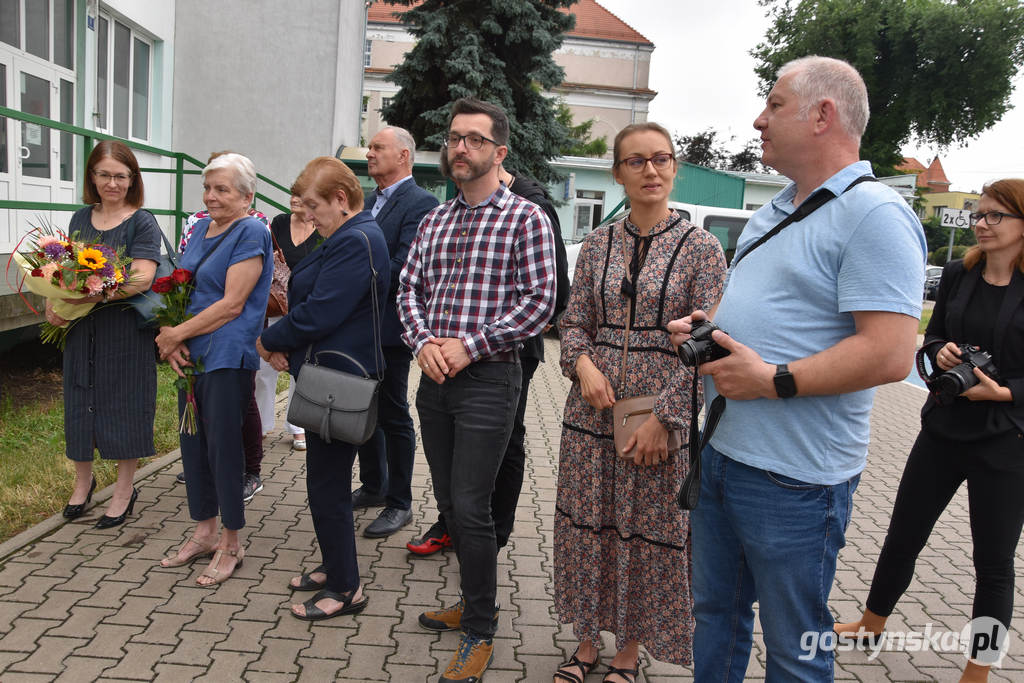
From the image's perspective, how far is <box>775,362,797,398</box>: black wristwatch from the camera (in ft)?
6.39

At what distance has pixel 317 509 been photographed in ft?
11.1

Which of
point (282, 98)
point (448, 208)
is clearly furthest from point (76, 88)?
point (448, 208)

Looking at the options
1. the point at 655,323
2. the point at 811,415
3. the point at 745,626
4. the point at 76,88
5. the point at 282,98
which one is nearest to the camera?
the point at 811,415

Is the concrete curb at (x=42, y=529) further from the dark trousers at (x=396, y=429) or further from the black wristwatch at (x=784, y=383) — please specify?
the black wristwatch at (x=784, y=383)

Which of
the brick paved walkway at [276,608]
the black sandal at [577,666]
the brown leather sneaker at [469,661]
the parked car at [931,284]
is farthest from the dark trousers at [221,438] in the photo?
the parked car at [931,284]

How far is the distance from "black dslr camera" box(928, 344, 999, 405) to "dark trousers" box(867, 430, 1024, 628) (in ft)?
0.75

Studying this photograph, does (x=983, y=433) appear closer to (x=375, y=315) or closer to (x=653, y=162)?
(x=653, y=162)

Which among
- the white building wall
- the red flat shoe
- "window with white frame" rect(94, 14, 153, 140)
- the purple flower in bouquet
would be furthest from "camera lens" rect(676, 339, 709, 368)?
the white building wall

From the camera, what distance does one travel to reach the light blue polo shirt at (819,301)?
1854 millimetres

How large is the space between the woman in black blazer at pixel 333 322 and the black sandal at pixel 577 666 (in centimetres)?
108

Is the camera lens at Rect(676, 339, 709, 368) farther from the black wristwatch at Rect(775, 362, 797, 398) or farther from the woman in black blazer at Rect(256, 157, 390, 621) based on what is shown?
the woman in black blazer at Rect(256, 157, 390, 621)

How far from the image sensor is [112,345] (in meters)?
4.18

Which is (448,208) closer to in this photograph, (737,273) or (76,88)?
(737,273)

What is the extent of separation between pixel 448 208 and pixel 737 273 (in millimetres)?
1408
